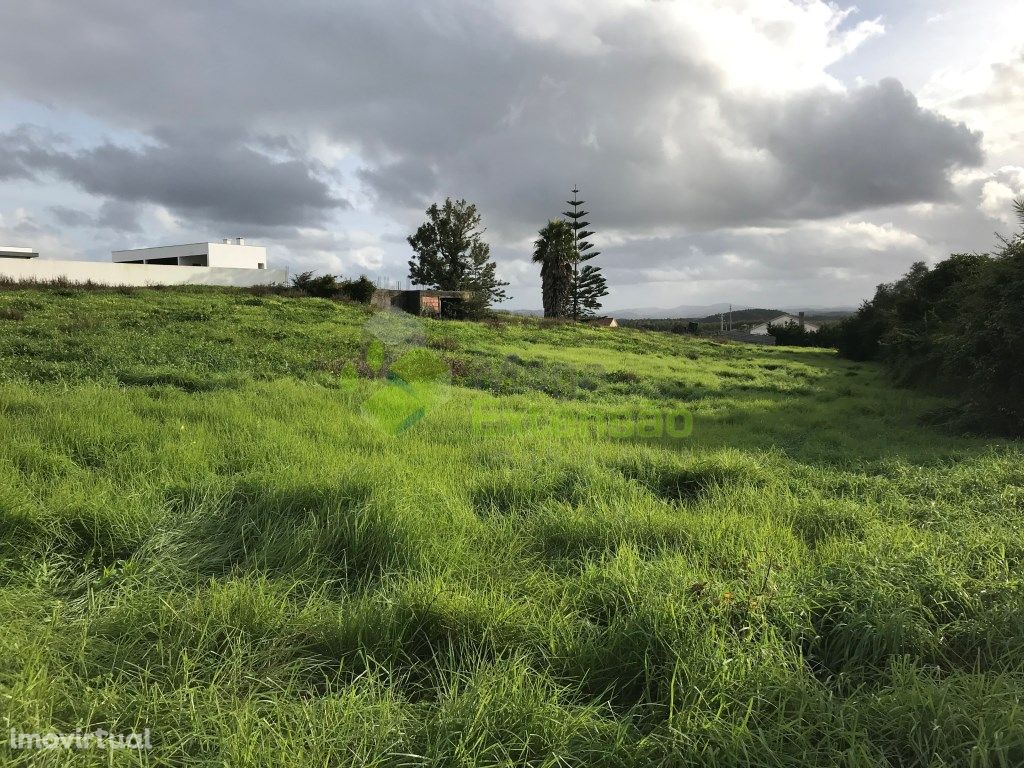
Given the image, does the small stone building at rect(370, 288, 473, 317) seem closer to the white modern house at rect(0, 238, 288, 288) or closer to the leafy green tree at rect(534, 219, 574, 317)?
the white modern house at rect(0, 238, 288, 288)

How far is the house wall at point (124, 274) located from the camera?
24.1 meters

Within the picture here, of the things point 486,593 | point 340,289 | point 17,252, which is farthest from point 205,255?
point 486,593

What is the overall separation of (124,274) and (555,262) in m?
27.6

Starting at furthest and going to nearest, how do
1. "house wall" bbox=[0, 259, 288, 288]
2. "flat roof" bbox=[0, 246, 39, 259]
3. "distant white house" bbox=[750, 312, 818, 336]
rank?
1. "distant white house" bbox=[750, 312, 818, 336]
2. "flat roof" bbox=[0, 246, 39, 259]
3. "house wall" bbox=[0, 259, 288, 288]

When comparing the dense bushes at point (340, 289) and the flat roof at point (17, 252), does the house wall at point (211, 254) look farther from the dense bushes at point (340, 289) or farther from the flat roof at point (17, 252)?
the dense bushes at point (340, 289)

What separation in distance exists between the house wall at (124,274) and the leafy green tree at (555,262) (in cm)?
1987

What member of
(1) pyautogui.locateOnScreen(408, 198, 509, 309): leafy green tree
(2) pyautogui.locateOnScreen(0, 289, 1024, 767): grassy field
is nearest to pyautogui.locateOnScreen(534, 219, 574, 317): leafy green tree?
(1) pyautogui.locateOnScreen(408, 198, 509, 309): leafy green tree

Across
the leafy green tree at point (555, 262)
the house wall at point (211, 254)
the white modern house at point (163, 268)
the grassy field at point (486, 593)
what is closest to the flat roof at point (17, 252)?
the white modern house at point (163, 268)

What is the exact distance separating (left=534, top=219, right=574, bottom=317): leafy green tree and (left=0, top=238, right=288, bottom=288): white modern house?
1902cm

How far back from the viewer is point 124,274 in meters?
27.7

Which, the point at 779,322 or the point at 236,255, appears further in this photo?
the point at 779,322

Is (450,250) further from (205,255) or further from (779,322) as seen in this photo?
(779,322)

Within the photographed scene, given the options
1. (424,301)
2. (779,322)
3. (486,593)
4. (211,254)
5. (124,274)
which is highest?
(211,254)

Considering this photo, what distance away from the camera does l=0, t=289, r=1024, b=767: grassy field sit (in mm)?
1896
